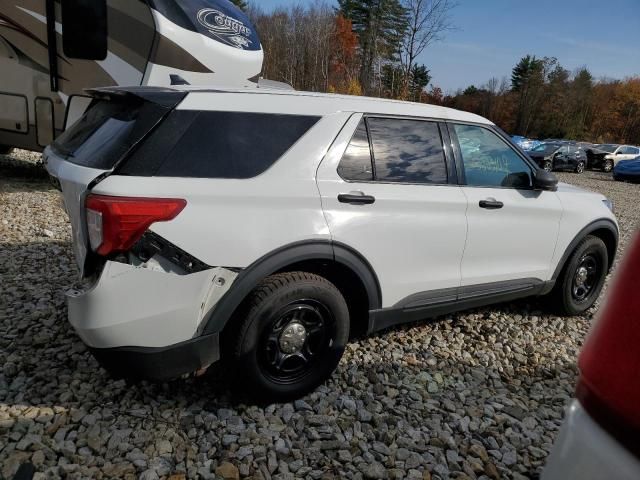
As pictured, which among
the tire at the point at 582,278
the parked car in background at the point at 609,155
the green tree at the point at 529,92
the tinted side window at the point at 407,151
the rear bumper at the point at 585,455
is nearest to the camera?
the rear bumper at the point at 585,455

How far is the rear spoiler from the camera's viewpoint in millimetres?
2295

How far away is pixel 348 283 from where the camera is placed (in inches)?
108

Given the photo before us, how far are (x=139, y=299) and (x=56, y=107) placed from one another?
5.29 meters

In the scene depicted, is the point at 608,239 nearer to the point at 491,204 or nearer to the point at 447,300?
the point at 491,204

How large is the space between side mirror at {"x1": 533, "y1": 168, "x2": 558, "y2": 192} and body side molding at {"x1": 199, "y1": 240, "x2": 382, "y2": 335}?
1.69 m

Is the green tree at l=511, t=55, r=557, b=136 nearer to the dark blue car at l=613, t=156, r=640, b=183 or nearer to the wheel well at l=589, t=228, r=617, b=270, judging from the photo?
the dark blue car at l=613, t=156, r=640, b=183

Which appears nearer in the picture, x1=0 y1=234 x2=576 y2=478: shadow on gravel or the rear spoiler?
the rear spoiler

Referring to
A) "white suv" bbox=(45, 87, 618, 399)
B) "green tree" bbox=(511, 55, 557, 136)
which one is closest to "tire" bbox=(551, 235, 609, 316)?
"white suv" bbox=(45, 87, 618, 399)

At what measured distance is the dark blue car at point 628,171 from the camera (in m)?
18.9

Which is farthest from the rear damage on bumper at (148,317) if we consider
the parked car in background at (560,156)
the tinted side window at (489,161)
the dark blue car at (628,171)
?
the dark blue car at (628,171)

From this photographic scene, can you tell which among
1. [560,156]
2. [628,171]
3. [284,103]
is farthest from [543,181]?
[560,156]

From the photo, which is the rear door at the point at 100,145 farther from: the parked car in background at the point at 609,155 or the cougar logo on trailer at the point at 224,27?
the parked car in background at the point at 609,155

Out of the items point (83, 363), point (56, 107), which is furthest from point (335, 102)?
point (56, 107)

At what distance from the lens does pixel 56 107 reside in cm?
613
